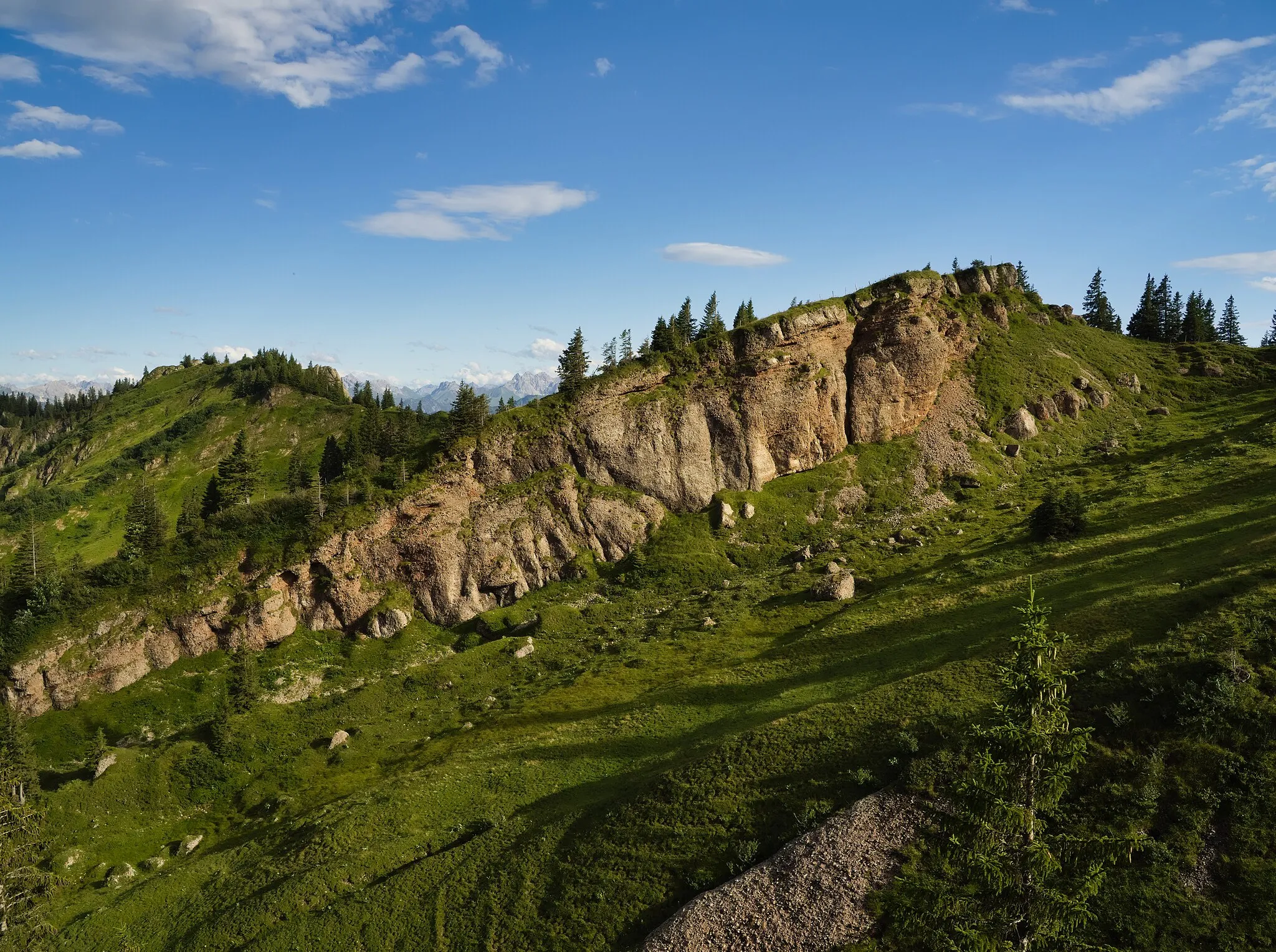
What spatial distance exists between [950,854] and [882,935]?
11.0 meters

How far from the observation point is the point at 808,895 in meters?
29.9

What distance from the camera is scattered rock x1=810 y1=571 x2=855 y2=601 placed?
246ft

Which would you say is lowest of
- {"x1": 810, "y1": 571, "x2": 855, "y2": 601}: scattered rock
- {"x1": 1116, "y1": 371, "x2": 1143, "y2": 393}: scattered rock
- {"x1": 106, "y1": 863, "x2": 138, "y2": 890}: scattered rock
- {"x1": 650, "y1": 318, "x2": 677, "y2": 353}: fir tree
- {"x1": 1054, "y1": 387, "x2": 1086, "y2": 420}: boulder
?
{"x1": 106, "y1": 863, "x2": 138, "y2": 890}: scattered rock

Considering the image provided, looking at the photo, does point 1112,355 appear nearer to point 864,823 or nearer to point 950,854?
point 864,823

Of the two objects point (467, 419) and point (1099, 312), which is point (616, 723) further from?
point (1099, 312)

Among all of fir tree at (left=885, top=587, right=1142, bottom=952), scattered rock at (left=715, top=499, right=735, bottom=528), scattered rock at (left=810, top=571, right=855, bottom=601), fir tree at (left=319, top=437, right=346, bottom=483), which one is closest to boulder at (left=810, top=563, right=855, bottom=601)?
scattered rock at (left=810, top=571, right=855, bottom=601)

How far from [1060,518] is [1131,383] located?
2768 inches

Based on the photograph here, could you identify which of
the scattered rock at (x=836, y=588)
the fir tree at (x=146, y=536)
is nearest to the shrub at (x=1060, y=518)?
the scattered rock at (x=836, y=588)

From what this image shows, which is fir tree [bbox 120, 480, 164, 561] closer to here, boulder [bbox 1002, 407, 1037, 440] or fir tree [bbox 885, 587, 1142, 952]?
fir tree [bbox 885, 587, 1142, 952]

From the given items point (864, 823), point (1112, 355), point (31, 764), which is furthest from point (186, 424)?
point (1112, 355)

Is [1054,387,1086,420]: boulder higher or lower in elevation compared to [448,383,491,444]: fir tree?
lower

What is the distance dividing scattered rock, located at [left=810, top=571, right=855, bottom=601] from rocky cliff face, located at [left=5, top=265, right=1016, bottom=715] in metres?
28.1

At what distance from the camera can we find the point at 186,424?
176m

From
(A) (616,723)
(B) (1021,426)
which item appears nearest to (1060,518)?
(B) (1021,426)
